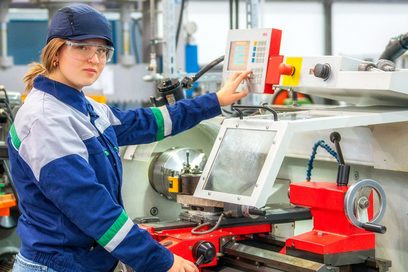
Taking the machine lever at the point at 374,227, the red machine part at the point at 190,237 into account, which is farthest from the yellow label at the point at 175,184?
the machine lever at the point at 374,227

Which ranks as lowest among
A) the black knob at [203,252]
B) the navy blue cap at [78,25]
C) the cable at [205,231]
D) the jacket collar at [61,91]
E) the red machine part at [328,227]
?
the black knob at [203,252]

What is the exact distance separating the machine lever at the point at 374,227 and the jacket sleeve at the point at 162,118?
64 centimetres

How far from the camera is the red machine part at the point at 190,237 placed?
1.95 m

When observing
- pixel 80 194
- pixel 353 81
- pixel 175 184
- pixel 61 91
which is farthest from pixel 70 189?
pixel 353 81

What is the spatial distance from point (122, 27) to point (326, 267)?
3.35 meters

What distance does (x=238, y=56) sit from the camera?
2.14m

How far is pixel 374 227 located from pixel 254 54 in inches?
24.3

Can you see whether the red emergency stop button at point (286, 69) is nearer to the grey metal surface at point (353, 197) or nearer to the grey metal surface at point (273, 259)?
the grey metal surface at point (353, 197)

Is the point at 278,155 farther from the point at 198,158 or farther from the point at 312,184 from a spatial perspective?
the point at 198,158

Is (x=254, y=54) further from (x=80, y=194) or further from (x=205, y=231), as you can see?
(x=80, y=194)

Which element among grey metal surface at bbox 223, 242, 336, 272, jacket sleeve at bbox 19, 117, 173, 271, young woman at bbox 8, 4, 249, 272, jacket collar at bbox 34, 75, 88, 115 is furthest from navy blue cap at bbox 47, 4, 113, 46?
grey metal surface at bbox 223, 242, 336, 272

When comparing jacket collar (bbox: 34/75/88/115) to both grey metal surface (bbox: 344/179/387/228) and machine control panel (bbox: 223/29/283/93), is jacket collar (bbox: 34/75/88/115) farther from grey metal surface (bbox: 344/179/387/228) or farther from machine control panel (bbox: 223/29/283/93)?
grey metal surface (bbox: 344/179/387/228)

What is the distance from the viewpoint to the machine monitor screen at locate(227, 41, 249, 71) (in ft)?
6.94

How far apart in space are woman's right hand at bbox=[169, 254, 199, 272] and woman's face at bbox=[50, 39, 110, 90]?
0.52 m
